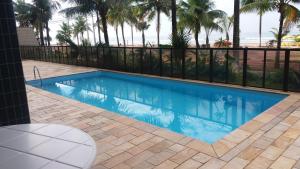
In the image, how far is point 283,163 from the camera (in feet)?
10.8

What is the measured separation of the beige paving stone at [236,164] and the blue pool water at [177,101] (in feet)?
4.85

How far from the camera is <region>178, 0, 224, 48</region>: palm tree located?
731 inches

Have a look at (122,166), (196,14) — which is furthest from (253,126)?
(196,14)

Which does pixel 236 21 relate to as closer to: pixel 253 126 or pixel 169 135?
pixel 253 126

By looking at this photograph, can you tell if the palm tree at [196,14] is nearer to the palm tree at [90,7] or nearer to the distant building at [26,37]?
the palm tree at [90,7]

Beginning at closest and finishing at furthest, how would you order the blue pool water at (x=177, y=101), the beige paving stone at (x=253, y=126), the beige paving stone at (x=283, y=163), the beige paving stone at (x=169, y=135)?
the beige paving stone at (x=283, y=163), the beige paving stone at (x=169, y=135), the beige paving stone at (x=253, y=126), the blue pool water at (x=177, y=101)

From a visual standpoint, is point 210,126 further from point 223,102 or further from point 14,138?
point 14,138

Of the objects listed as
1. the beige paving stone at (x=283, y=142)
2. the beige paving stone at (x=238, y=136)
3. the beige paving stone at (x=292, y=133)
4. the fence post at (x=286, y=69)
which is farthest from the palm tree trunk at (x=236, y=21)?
the beige paving stone at (x=283, y=142)

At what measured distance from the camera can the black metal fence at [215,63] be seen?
6953 mm

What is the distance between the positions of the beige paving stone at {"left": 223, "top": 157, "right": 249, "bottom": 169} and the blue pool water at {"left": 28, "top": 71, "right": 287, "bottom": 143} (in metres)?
1.48

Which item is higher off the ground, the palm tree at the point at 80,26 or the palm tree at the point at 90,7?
the palm tree at the point at 80,26

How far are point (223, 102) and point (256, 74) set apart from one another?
1303 millimetres

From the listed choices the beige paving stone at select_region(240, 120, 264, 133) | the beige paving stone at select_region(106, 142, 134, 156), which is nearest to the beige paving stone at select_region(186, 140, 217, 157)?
the beige paving stone at select_region(106, 142, 134, 156)

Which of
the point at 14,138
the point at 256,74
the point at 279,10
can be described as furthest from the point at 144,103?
the point at 279,10
